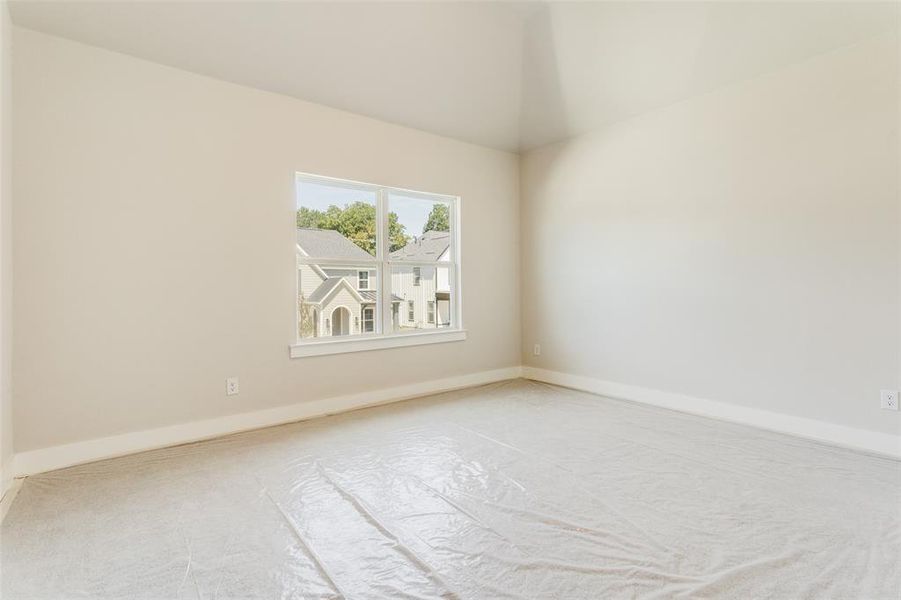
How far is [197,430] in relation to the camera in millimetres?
3025

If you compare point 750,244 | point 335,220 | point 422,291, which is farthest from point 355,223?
point 750,244

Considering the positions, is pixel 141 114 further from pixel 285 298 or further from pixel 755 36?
pixel 755 36

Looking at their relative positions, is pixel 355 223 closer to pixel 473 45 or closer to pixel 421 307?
pixel 421 307

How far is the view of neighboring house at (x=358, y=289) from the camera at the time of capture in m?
3.65

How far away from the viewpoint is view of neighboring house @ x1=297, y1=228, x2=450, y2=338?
3646 millimetres

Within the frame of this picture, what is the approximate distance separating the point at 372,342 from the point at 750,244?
3.10m

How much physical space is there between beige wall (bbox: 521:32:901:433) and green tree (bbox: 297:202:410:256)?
5.77 ft

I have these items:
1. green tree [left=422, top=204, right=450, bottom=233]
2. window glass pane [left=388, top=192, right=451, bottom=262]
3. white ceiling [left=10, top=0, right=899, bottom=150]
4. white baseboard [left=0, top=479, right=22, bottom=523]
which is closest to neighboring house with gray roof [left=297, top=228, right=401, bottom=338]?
window glass pane [left=388, top=192, right=451, bottom=262]

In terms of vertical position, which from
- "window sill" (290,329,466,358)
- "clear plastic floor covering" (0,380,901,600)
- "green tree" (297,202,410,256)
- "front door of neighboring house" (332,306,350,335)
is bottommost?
"clear plastic floor covering" (0,380,901,600)

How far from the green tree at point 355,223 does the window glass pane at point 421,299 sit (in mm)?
315

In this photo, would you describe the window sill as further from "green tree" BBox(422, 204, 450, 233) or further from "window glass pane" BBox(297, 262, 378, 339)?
"green tree" BBox(422, 204, 450, 233)

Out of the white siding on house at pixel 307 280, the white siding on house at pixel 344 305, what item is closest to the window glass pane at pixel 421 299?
the white siding on house at pixel 344 305

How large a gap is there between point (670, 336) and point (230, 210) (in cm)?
364

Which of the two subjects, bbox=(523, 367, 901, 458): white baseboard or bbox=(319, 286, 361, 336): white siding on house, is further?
bbox=(319, 286, 361, 336): white siding on house
